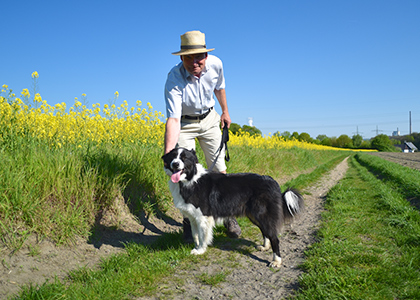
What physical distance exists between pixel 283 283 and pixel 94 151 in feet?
10.6

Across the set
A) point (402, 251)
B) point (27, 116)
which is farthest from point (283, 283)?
point (27, 116)

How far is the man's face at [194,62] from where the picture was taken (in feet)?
11.3

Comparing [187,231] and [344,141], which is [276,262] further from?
[344,141]

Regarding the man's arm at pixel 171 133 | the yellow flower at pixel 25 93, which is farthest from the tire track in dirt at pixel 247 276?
the yellow flower at pixel 25 93

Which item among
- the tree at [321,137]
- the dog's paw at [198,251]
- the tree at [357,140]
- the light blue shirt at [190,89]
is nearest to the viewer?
the dog's paw at [198,251]

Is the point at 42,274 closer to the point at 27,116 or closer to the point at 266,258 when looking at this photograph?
the point at 266,258

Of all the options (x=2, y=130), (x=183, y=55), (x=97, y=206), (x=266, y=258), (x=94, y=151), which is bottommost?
(x=266, y=258)

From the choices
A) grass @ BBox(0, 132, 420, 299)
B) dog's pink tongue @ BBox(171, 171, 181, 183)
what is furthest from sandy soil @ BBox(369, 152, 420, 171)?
dog's pink tongue @ BBox(171, 171, 181, 183)

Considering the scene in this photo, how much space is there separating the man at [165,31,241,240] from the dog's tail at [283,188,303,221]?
731 mm

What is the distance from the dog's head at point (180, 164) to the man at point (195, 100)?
232 millimetres

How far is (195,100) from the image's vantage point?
147 inches

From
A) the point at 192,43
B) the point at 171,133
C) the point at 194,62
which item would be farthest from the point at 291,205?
the point at 192,43

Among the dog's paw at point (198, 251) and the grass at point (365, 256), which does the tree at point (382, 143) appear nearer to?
the grass at point (365, 256)

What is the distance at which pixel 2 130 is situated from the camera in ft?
13.5
